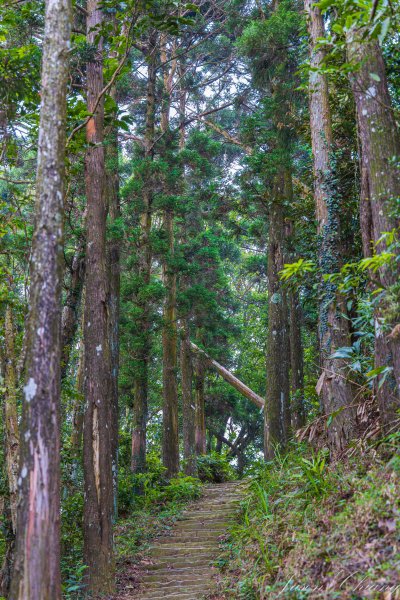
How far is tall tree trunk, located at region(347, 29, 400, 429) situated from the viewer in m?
5.91

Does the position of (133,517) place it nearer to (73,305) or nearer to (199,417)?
(73,305)

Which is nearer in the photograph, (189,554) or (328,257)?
(328,257)

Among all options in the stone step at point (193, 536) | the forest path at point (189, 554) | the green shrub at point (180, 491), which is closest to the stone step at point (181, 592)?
the forest path at point (189, 554)

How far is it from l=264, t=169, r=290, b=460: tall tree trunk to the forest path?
1.89m

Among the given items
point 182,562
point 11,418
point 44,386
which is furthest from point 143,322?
point 44,386

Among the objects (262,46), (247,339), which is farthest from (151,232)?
(247,339)

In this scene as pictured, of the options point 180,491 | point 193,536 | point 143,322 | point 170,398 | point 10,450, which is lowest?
point 193,536

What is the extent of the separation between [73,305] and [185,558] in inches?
191

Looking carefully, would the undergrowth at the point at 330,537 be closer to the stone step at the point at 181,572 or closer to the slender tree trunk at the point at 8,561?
the stone step at the point at 181,572

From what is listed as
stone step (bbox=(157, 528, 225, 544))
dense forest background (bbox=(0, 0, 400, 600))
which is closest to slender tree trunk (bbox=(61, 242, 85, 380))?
dense forest background (bbox=(0, 0, 400, 600))

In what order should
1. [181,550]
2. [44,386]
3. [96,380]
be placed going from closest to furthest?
[44,386] < [96,380] < [181,550]

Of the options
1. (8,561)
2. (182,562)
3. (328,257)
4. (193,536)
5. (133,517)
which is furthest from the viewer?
(133,517)

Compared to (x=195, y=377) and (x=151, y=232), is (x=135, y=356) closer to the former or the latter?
(x=151, y=232)

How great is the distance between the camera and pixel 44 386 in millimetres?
4770
